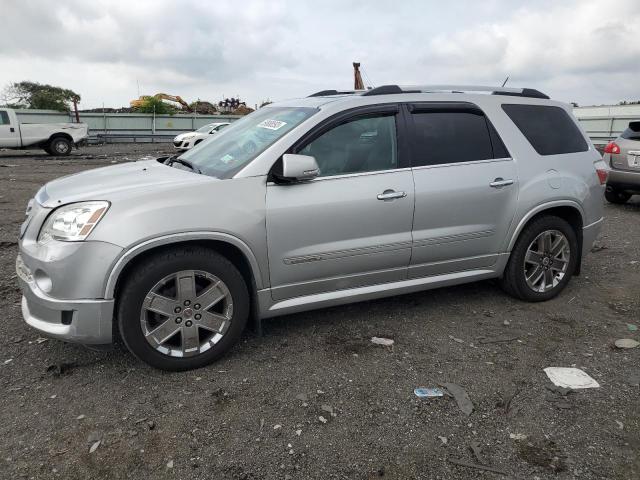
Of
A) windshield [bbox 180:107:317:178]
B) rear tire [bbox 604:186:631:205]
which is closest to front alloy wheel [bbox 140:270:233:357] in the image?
windshield [bbox 180:107:317:178]

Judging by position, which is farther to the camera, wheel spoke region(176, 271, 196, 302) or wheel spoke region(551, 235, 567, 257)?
wheel spoke region(551, 235, 567, 257)

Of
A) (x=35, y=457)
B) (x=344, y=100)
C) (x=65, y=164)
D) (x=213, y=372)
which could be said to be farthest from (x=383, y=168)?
(x=65, y=164)

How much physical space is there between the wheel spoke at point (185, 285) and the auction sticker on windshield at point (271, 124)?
4.25ft

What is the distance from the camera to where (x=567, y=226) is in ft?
15.1

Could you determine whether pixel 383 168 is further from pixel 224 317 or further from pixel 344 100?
pixel 224 317

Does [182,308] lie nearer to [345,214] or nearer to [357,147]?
[345,214]

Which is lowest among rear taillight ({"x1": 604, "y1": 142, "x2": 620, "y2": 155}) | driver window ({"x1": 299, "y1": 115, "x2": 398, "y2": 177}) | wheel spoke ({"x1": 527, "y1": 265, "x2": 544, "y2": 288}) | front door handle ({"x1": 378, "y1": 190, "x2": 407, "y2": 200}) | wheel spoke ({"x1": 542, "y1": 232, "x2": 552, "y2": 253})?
wheel spoke ({"x1": 527, "y1": 265, "x2": 544, "y2": 288})

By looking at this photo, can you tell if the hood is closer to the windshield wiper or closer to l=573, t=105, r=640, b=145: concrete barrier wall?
the windshield wiper

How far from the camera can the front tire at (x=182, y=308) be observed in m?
3.12

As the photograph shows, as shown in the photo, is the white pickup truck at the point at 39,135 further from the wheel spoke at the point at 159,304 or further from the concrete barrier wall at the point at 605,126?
the concrete barrier wall at the point at 605,126

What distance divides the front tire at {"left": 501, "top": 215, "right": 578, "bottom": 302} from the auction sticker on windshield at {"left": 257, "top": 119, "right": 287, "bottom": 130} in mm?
2270

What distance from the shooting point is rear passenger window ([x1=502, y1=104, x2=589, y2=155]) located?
4473 mm

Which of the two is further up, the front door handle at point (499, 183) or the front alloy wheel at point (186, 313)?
the front door handle at point (499, 183)

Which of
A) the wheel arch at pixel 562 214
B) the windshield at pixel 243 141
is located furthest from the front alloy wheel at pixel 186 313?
the wheel arch at pixel 562 214
